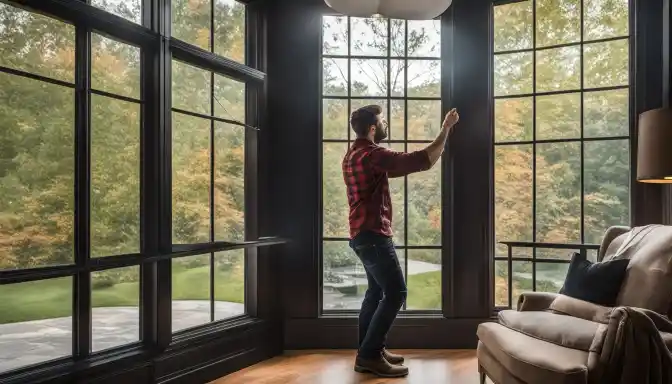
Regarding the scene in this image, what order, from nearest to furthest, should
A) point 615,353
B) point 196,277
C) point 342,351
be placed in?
point 615,353 → point 196,277 → point 342,351

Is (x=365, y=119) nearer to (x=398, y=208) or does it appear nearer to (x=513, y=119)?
(x=398, y=208)

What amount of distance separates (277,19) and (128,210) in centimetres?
185

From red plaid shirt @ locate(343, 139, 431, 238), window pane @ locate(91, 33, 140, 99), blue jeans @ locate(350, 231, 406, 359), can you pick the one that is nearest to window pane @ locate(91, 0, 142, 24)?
window pane @ locate(91, 33, 140, 99)

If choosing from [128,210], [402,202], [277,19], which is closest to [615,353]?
[402,202]

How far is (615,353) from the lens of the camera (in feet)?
7.04

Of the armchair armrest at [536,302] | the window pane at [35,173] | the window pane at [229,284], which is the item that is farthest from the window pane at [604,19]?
the window pane at [35,173]

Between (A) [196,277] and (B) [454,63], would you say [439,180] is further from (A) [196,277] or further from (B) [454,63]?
(A) [196,277]

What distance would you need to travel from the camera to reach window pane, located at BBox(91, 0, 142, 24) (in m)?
2.85

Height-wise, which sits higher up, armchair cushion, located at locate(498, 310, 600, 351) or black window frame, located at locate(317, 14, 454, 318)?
black window frame, located at locate(317, 14, 454, 318)

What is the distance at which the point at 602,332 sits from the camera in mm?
2234

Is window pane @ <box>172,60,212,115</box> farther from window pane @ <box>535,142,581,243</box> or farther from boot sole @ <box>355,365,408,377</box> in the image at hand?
window pane @ <box>535,142,581,243</box>

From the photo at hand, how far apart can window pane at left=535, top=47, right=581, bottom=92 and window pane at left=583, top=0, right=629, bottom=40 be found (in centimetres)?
15

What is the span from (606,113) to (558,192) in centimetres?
60

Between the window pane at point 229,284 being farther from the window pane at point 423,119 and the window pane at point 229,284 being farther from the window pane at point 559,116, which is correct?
the window pane at point 559,116
